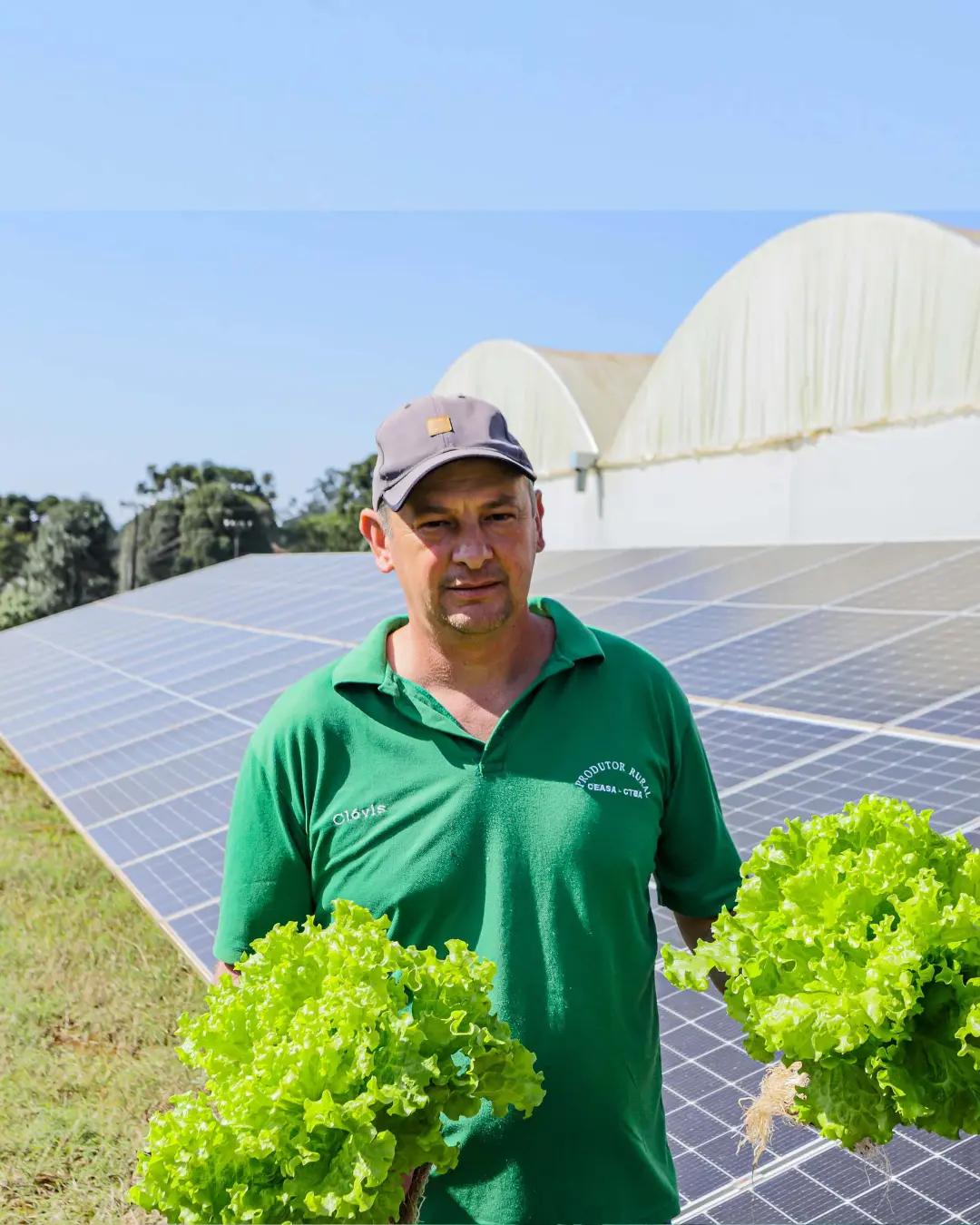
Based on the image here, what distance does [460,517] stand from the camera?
9.09 feet

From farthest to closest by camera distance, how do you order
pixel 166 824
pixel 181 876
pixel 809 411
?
pixel 809 411, pixel 166 824, pixel 181 876

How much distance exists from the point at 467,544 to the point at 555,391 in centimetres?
2357

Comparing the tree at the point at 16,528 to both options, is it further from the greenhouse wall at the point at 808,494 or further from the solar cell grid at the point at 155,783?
the solar cell grid at the point at 155,783

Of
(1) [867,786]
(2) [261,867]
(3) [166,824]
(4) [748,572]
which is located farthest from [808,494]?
(2) [261,867]

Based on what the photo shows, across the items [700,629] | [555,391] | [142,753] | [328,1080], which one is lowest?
[142,753]

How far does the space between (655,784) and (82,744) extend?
9.95 meters

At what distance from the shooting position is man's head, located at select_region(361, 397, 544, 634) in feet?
8.99

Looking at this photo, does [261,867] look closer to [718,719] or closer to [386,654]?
[386,654]

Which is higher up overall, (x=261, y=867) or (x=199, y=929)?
(x=261, y=867)

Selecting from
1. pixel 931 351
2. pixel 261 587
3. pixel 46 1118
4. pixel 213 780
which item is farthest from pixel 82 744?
pixel 931 351

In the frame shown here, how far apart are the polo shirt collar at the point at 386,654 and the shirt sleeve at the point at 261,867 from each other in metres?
0.31

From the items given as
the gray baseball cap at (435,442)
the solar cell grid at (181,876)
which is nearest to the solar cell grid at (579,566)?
the solar cell grid at (181,876)

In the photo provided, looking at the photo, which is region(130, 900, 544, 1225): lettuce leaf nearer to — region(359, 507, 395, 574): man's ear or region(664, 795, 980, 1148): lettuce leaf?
region(664, 795, 980, 1148): lettuce leaf

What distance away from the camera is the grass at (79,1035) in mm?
5863
